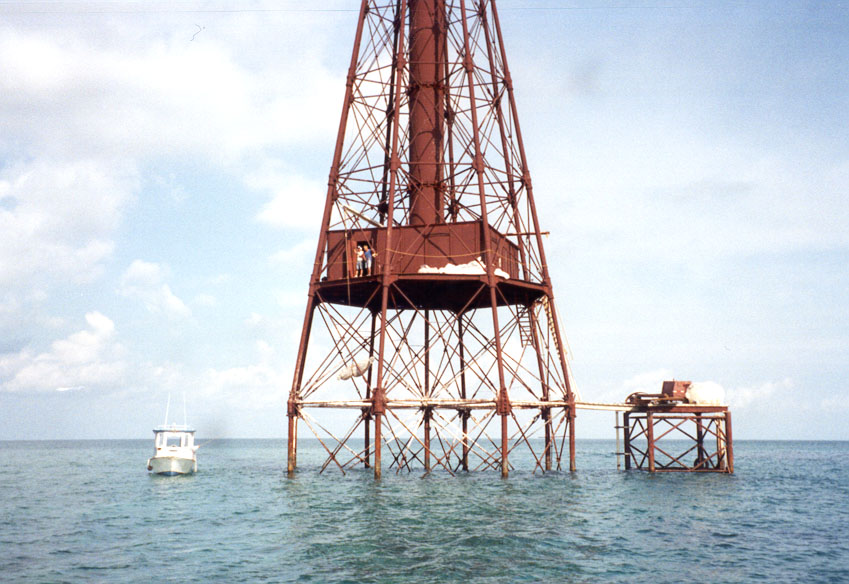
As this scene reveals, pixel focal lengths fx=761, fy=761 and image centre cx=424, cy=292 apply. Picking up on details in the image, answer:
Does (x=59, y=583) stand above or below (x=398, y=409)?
Result: below

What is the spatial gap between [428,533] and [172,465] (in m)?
24.9

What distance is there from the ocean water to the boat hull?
607 centimetres

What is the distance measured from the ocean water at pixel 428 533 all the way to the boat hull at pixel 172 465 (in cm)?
607

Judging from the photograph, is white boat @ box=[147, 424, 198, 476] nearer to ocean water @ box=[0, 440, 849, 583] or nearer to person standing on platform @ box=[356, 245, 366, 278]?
ocean water @ box=[0, 440, 849, 583]

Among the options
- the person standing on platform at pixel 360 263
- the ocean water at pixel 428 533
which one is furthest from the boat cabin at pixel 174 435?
the person standing on platform at pixel 360 263

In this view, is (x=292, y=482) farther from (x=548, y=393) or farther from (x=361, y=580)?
(x=361, y=580)

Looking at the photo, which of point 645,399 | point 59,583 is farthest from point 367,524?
point 645,399

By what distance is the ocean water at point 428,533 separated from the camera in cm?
1560

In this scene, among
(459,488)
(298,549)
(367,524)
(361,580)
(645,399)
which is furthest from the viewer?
(645,399)

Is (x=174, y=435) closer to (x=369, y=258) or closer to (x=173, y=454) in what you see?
(x=173, y=454)

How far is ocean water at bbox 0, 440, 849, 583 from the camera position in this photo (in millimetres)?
15602

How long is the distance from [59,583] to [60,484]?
2975 cm

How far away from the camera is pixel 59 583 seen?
14.6 meters

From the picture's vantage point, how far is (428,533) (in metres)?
19.1
